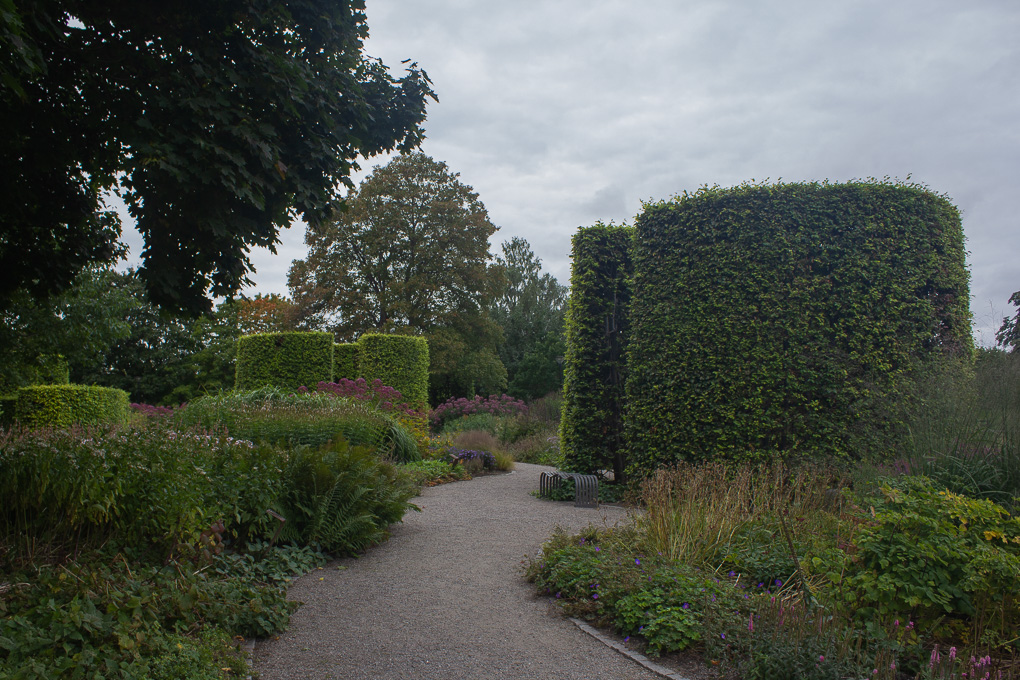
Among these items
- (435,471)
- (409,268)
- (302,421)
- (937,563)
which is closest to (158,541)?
(302,421)

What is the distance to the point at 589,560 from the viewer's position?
417 cm

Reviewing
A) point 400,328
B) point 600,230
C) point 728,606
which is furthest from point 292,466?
point 400,328

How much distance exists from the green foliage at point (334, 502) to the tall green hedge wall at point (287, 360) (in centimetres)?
891

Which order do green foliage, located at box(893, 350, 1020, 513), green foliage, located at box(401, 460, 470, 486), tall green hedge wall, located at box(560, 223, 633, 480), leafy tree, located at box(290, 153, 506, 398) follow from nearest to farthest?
1. green foliage, located at box(893, 350, 1020, 513)
2. tall green hedge wall, located at box(560, 223, 633, 480)
3. green foliage, located at box(401, 460, 470, 486)
4. leafy tree, located at box(290, 153, 506, 398)

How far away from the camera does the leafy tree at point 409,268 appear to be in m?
23.9

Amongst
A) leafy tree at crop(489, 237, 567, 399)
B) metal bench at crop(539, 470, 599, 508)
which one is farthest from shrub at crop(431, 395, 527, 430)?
metal bench at crop(539, 470, 599, 508)

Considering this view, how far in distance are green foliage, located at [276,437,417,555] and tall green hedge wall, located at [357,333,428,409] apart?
363 inches

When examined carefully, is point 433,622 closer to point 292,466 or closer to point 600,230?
point 292,466

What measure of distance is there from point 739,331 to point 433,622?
494cm

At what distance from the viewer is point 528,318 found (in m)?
29.4

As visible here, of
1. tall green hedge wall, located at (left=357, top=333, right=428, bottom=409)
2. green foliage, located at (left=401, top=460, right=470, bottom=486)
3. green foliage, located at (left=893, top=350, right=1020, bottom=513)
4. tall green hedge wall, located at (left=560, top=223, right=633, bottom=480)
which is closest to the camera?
green foliage, located at (left=893, top=350, right=1020, bottom=513)

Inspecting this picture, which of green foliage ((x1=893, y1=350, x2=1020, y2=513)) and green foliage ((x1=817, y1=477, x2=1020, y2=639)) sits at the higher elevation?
green foliage ((x1=893, y1=350, x2=1020, y2=513))

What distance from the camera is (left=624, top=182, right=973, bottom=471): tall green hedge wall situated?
22.1ft

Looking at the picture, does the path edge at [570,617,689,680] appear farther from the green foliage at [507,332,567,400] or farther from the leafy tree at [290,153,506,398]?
the green foliage at [507,332,567,400]
